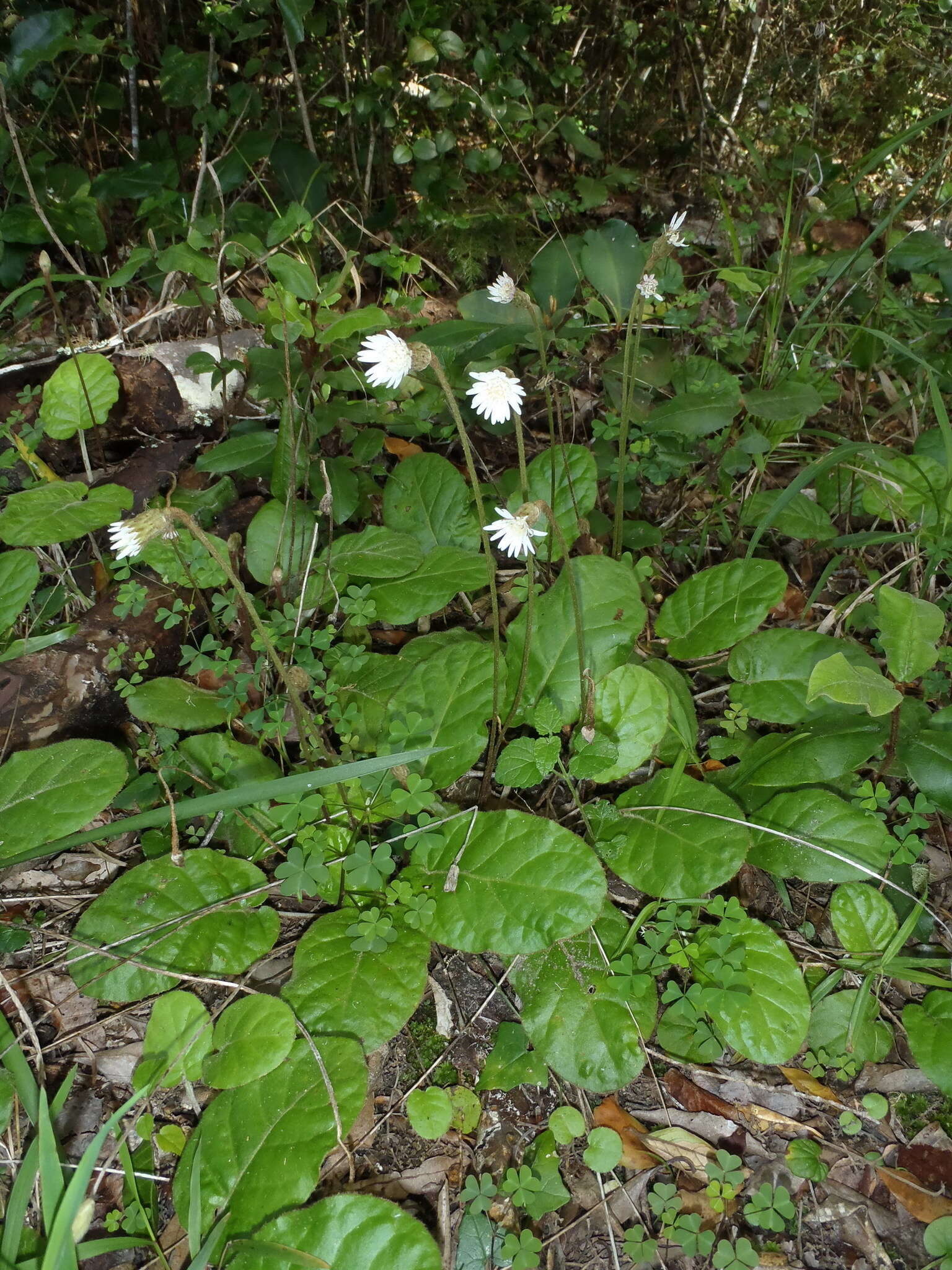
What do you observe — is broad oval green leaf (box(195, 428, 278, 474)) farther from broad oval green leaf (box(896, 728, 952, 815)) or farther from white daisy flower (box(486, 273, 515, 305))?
broad oval green leaf (box(896, 728, 952, 815))

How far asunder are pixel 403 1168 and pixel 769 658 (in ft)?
4.06

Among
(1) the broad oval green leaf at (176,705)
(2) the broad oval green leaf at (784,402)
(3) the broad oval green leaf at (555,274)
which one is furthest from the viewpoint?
(3) the broad oval green leaf at (555,274)

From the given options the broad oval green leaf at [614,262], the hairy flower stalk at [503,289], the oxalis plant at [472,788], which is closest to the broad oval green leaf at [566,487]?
the oxalis plant at [472,788]

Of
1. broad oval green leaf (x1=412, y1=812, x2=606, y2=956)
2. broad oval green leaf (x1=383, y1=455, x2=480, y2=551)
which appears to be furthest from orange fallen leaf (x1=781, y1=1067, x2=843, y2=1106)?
broad oval green leaf (x1=383, y1=455, x2=480, y2=551)

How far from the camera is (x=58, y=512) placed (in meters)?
1.87

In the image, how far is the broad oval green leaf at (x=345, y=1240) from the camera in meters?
1.21

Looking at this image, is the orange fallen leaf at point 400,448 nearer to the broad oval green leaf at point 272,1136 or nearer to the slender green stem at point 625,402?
the slender green stem at point 625,402

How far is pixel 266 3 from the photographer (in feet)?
7.42

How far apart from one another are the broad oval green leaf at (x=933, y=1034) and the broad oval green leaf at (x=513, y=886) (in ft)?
2.11

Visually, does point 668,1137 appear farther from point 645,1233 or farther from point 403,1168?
point 403,1168

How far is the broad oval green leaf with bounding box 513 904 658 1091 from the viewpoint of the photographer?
1377 mm

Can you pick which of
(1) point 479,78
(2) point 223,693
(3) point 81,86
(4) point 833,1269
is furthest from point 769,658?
(3) point 81,86

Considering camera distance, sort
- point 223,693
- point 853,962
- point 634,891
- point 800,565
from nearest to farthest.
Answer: point 853,962, point 634,891, point 223,693, point 800,565

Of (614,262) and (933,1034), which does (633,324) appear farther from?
(933,1034)
